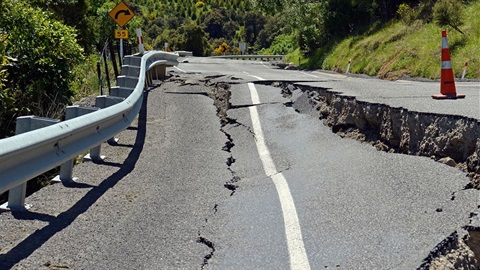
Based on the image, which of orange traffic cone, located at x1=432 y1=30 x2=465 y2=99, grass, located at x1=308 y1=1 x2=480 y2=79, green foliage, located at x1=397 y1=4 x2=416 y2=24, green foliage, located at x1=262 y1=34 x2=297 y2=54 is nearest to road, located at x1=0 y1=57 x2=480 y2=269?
orange traffic cone, located at x1=432 y1=30 x2=465 y2=99

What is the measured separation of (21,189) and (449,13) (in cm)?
1992

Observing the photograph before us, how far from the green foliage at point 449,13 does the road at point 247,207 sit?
46.1 feet

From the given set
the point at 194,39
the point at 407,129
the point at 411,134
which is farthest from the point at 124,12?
the point at 194,39

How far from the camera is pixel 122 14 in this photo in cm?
1655

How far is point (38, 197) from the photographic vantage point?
5887 millimetres

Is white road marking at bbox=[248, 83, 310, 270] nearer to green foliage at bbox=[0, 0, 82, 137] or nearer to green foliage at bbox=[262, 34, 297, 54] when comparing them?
green foliage at bbox=[0, 0, 82, 137]

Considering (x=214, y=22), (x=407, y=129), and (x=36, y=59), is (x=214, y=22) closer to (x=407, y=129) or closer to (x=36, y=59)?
(x=36, y=59)

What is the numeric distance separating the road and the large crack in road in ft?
0.29

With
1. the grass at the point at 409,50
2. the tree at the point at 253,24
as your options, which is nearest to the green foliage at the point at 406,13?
the grass at the point at 409,50

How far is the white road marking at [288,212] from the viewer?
4395 millimetres

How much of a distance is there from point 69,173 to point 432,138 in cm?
399

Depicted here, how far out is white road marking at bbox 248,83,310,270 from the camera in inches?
173

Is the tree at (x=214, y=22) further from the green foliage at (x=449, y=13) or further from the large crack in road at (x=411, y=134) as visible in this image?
the large crack in road at (x=411, y=134)

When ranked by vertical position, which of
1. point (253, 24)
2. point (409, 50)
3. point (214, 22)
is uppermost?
point (409, 50)
